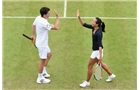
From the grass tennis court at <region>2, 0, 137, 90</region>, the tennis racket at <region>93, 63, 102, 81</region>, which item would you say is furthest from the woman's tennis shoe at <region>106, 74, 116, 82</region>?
the tennis racket at <region>93, 63, 102, 81</region>

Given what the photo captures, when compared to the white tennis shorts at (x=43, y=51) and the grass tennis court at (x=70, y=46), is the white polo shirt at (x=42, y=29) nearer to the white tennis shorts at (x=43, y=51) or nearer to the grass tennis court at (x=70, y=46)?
the white tennis shorts at (x=43, y=51)

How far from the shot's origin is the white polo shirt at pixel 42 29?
10.9m

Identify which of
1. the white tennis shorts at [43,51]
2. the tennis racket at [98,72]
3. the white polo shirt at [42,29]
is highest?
the white polo shirt at [42,29]

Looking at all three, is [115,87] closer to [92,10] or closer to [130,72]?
[130,72]

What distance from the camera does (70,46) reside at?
1342 centimetres

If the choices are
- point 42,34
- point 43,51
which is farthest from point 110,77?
point 42,34

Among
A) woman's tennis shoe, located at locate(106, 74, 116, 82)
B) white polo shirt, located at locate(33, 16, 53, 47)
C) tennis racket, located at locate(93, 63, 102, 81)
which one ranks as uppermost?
white polo shirt, located at locate(33, 16, 53, 47)

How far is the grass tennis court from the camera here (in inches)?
457

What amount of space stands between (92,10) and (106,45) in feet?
9.19

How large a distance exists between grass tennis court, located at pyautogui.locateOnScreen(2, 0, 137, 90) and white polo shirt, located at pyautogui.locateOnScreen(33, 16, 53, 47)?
1.32 meters

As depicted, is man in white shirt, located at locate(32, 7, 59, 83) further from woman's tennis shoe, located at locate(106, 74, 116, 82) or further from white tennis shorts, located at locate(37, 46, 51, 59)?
woman's tennis shoe, located at locate(106, 74, 116, 82)

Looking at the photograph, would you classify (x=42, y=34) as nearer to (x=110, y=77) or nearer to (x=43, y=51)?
(x=43, y=51)

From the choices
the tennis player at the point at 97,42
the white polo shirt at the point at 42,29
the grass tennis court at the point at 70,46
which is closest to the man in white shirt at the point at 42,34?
the white polo shirt at the point at 42,29

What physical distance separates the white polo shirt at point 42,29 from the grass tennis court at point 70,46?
132 centimetres
